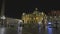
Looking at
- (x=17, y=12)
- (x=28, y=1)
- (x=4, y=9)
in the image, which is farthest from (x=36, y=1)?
(x=4, y=9)

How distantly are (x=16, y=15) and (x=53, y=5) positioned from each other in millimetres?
5086

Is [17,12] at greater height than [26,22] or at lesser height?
greater

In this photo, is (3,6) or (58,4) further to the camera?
(3,6)

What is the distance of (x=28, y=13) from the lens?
907 inches

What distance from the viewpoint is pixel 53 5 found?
21.1m

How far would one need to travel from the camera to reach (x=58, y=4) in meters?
20.8

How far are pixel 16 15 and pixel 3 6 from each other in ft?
7.81

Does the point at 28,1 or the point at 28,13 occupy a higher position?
the point at 28,1

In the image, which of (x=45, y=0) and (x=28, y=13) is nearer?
(x=45, y=0)

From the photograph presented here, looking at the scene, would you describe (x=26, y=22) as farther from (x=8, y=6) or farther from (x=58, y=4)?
(x=58, y=4)

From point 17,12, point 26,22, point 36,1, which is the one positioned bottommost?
point 26,22

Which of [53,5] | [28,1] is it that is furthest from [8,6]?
[53,5]

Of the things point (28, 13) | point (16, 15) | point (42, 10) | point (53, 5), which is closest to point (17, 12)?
point (16, 15)

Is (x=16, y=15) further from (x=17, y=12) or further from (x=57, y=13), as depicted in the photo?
(x=57, y=13)
